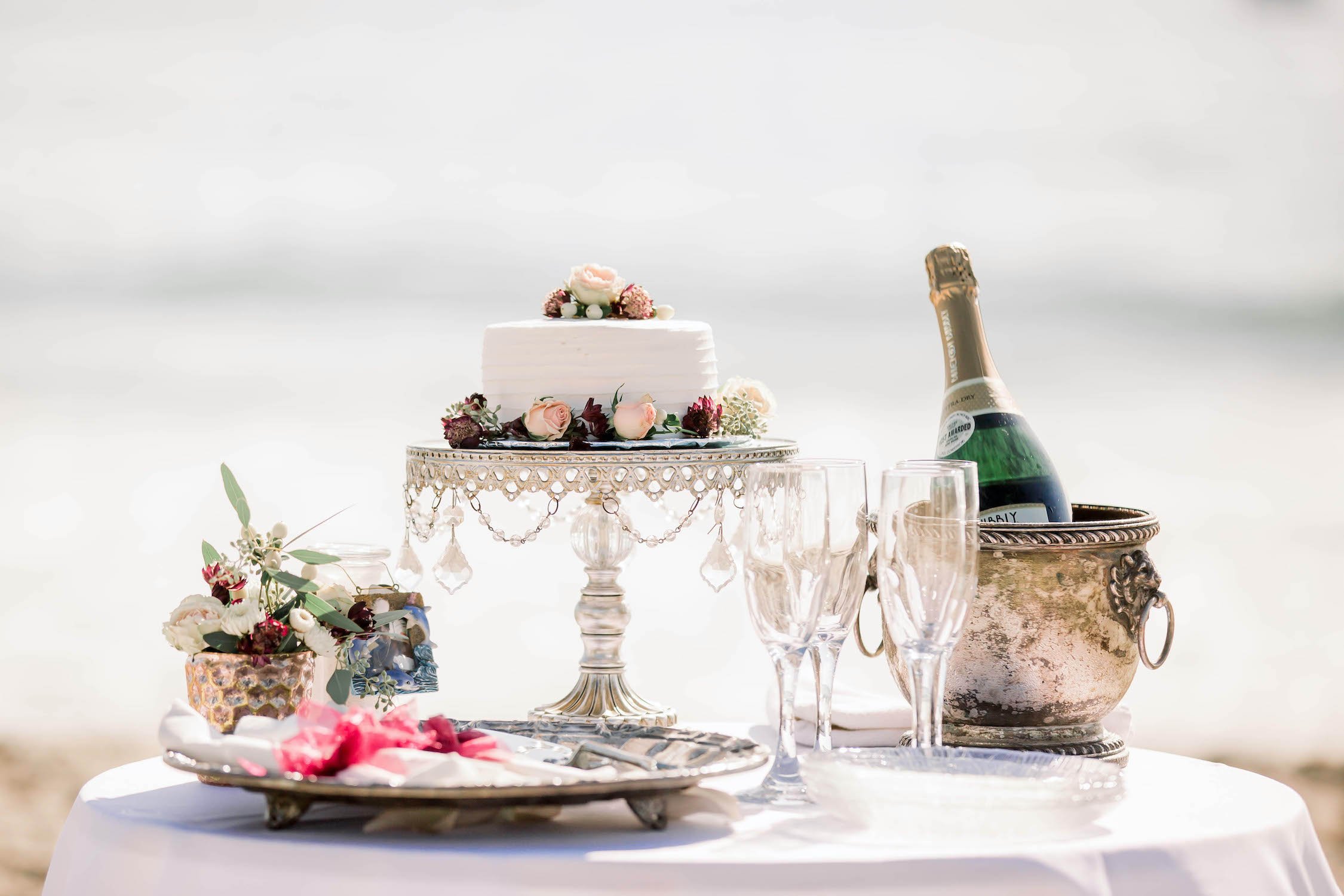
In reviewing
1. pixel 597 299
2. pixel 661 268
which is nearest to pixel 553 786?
pixel 597 299

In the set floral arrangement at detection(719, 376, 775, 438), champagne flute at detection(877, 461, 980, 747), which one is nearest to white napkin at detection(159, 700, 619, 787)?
champagne flute at detection(877, 461, 980, 747)

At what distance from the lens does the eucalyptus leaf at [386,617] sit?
1.68 m

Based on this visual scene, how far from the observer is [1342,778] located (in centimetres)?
575

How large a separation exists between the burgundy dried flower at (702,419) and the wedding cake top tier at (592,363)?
0.04m

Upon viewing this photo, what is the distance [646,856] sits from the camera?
1.25m

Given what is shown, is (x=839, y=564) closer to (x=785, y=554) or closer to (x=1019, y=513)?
(x=785, y=554)

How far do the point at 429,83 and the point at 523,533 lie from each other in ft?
12.5

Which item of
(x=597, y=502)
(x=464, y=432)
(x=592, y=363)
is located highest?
(x=592, y=363)

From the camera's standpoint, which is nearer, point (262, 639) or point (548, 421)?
point (262, 639)

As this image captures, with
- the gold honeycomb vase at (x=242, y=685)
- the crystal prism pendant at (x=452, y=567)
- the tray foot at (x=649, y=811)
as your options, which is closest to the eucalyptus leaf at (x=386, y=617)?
the gold honeycomb vase at (x=242, y=685)

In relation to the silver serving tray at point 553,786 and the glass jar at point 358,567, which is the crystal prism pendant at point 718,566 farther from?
the silver serving tray at point 553,786

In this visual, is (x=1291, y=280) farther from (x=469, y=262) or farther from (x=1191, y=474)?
(x=469, y=262)

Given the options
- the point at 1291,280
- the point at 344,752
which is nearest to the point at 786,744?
the point at 344,752

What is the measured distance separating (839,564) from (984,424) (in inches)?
21.4
